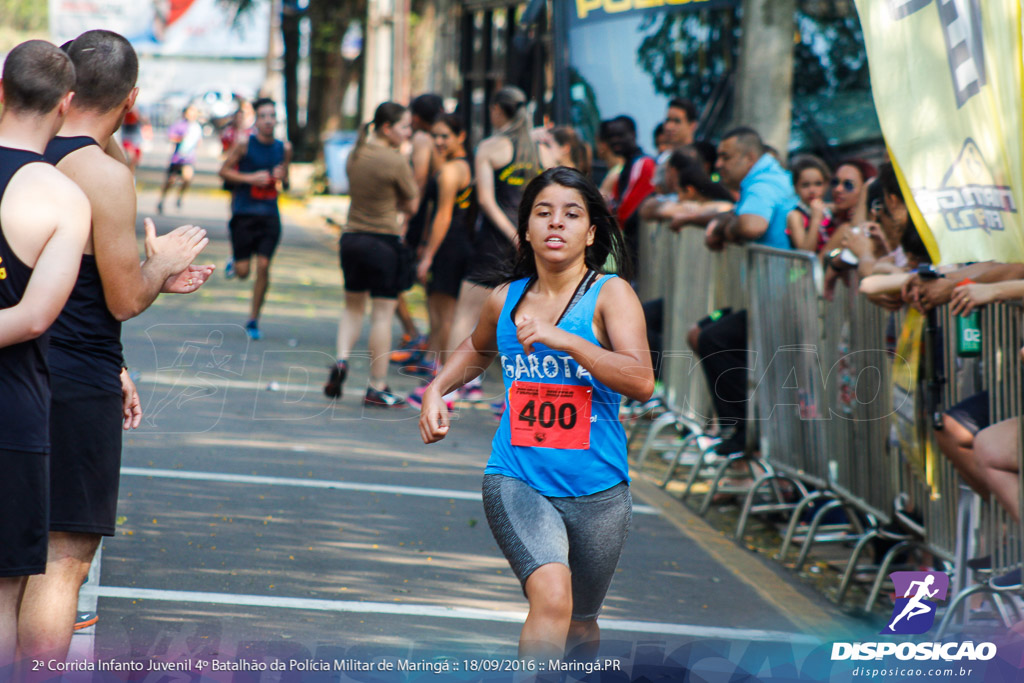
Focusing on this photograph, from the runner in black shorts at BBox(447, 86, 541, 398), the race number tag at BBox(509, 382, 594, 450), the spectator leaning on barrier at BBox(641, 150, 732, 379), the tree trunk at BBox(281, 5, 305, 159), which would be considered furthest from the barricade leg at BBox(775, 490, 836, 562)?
the tree trunk at BBox(281, 5, 305, 159)

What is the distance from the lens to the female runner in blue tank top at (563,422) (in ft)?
12.7

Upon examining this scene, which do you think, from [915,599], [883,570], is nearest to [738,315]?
[883,570]

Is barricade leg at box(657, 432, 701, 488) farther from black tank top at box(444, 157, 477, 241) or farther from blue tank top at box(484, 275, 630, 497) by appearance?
blue tank top at box(484, 275, 630, 497)

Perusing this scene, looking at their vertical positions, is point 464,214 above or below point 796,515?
above

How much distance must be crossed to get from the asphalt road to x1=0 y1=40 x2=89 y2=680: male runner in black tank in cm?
70

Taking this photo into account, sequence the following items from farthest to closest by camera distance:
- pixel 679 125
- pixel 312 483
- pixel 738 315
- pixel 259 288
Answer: pixel 259 288, pixel 679 125, pixel 738 315, pixel 312 483

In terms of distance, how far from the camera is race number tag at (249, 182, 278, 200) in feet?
40.7

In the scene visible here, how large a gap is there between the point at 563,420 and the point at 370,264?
605cm

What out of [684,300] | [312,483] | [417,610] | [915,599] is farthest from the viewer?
[684,300]

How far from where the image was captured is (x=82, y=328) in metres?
3.88

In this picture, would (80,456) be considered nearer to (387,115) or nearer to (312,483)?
(312,483)

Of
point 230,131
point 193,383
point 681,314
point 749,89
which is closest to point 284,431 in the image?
point 193,383

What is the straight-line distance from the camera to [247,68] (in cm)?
8731

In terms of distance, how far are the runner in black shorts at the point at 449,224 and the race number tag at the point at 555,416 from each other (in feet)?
20.6
